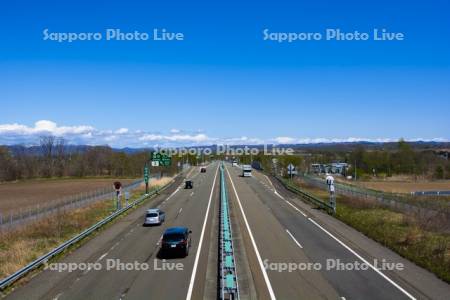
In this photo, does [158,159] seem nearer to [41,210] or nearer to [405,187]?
[41,210]

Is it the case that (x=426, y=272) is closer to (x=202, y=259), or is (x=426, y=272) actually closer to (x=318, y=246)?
(x=318, y=246)

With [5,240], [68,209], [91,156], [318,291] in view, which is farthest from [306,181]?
[91,156]

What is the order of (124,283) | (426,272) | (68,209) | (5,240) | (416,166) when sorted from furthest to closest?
(416,166) → (68,209) → (5,240) → (426,272) → (124,283)

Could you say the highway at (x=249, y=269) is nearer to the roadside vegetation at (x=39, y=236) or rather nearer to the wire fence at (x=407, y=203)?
the roadside vegetation at (x=39, y=236)

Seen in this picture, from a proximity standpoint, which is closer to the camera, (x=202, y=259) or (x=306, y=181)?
(x=202, y=259)

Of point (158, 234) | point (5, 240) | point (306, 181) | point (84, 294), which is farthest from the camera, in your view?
point (306, 181)

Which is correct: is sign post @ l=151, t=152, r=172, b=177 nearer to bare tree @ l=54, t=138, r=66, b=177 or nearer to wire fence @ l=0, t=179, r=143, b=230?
wire fence @ l=0, t=179, r=143, b=230

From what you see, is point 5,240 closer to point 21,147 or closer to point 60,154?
point 60,154
